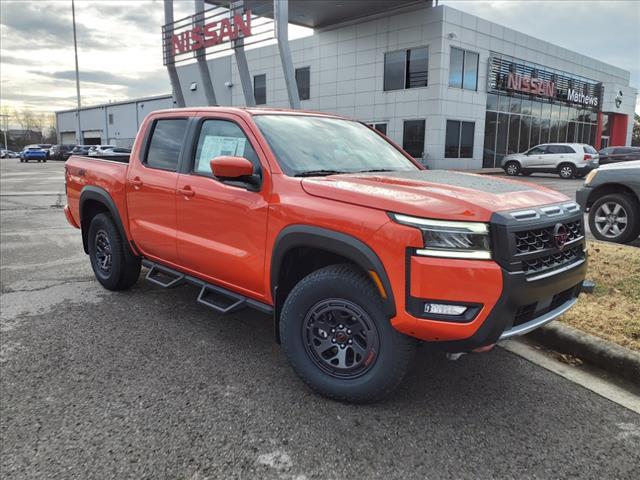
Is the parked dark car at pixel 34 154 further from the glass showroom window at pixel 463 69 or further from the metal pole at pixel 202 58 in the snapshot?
the glass showroom window at pixel 463 69

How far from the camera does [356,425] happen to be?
9.27 feet

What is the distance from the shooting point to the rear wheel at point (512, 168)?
25.0 m

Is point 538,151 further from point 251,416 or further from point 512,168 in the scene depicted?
point 251,416

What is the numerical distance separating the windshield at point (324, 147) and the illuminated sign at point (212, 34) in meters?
18.7

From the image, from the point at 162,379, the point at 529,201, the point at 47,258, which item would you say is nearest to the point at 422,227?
the point at 529,201

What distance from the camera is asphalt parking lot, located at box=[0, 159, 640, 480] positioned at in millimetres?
2480

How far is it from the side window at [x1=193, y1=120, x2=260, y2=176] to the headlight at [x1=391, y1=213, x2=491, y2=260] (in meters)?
1.46

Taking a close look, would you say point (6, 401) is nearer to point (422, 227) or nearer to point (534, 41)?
point (422, 227)

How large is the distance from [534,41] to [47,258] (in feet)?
101

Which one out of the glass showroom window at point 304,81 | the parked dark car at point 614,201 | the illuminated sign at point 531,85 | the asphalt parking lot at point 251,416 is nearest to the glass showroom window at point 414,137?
the illuminated sign at point 531,85

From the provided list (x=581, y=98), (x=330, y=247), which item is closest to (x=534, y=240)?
(x=330, y=247)

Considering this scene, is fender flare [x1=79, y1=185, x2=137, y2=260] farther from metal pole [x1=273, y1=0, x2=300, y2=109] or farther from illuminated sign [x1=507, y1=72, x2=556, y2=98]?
illuminated sign [x1=507, y1=72, x2=556, y2=98]

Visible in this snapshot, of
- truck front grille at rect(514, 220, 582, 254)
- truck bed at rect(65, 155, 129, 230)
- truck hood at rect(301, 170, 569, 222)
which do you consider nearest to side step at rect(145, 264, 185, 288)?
truck bed at rect(65, 155, 129, 230)

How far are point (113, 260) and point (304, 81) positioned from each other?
27791mm
